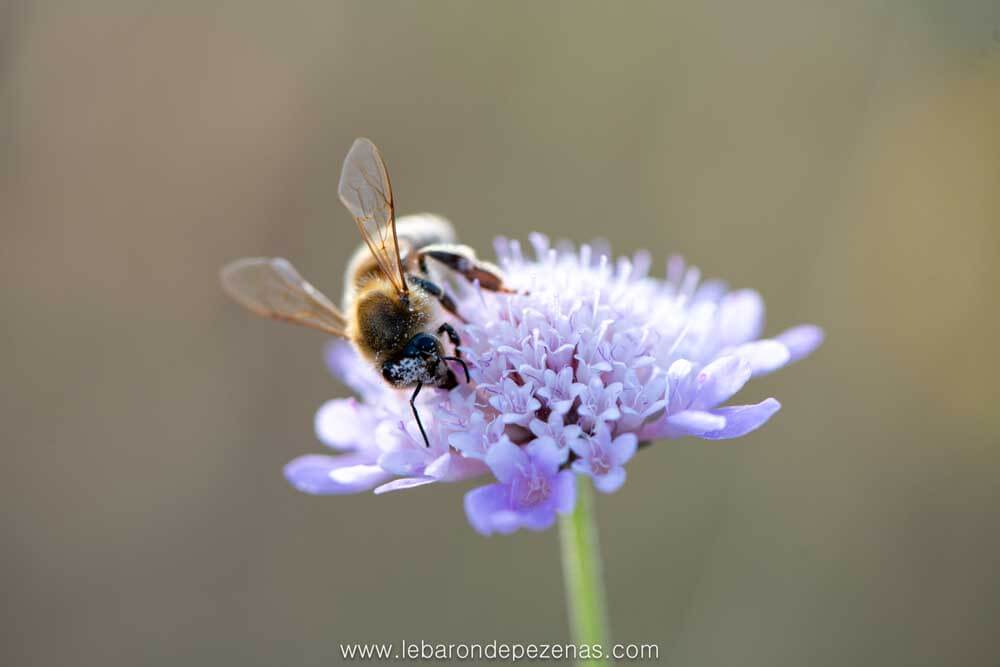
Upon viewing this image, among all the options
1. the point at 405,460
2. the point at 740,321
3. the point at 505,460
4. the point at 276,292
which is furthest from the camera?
the point at 740,321

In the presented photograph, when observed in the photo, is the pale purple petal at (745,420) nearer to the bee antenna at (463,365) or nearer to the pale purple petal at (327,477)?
the bee antenna at (463,365)

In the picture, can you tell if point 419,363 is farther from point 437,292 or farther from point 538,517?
point 538,517

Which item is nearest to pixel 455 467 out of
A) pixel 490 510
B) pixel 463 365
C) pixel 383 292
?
pixel 463 365

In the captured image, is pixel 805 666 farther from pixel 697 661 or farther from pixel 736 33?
pixel 736 33

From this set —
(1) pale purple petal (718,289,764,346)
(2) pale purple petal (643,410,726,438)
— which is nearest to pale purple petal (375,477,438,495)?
(2) pale purple petal (643,410,726,438)

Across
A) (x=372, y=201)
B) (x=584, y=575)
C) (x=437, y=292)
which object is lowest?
(x=584, y=575)

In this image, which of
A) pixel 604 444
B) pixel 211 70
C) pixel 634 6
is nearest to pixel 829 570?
pixel 604 444
